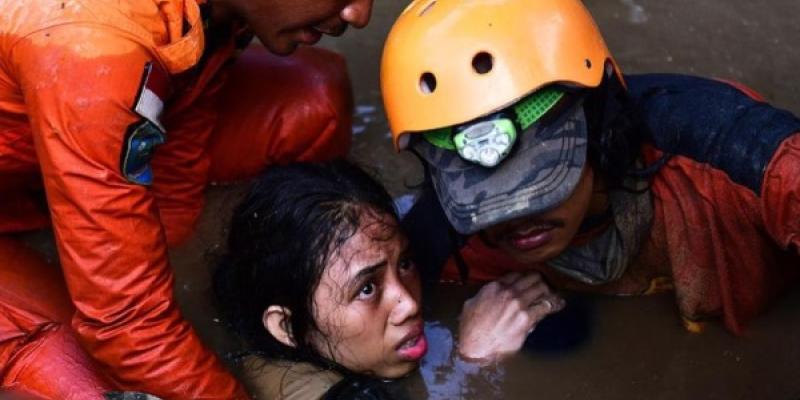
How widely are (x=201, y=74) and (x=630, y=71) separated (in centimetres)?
176

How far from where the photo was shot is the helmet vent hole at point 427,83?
272 centimetres

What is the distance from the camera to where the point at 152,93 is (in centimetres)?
286

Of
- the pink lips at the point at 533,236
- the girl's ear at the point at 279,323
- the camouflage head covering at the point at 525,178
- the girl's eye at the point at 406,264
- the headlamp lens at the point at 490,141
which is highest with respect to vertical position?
the headlamp lens at the point at 490,141

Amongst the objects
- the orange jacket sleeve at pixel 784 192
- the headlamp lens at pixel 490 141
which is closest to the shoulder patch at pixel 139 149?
the headlamp lens at pixel 490 141

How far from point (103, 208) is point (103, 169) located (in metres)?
0.10

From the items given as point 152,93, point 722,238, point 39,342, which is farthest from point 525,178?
point 39,342

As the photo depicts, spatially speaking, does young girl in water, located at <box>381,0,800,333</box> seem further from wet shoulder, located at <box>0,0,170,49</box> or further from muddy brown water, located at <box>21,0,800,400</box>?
wet shoulder, located at <box>0,0,170,49</box>

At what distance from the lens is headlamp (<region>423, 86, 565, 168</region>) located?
2.59m

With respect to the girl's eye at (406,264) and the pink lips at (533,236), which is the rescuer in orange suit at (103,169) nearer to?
the girl's eye at (406,264)

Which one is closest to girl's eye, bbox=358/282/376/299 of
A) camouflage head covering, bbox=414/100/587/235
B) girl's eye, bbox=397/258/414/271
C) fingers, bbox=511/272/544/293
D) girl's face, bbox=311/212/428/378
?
girl's face, bbox=311/212/428/378

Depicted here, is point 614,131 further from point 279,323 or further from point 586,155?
point 279,323

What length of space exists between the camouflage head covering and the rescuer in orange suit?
0.68 meters

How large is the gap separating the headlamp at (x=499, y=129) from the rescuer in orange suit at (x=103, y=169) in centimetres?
59

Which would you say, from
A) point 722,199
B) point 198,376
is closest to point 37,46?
point 198,376
